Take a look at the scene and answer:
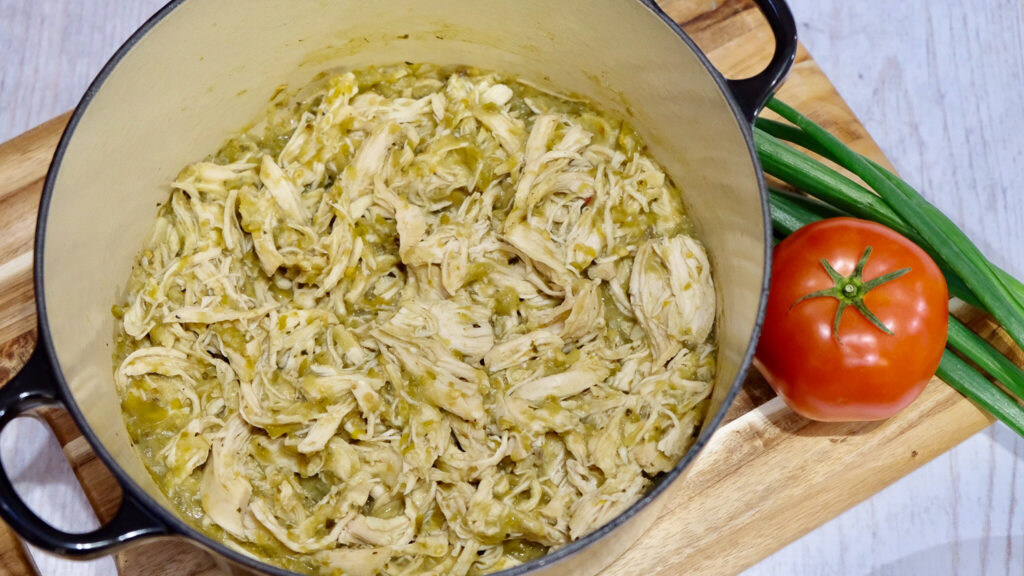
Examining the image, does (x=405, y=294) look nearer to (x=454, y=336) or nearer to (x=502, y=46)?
(x=454, y=336)

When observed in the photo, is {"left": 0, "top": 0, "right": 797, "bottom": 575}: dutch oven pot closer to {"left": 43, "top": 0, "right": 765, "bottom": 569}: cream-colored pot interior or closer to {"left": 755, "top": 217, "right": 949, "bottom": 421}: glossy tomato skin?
{"left": 43, "top": 0, "right": 765, "bottom": 569}: cream-colored pot interior

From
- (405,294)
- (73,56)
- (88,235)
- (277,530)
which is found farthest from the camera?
(73,56)

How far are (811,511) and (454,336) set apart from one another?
0.72 meters

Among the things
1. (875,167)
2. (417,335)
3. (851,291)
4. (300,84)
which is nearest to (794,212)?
(875,167)

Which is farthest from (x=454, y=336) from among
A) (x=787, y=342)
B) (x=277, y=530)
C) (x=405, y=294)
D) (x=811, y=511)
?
(x=811, y=511)

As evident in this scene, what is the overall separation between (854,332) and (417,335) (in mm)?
757

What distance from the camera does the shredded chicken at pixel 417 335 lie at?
5.16 feet

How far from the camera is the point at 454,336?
1674 millimetres

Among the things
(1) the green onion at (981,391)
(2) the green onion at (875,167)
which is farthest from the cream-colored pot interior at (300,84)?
(1) the green onion at (981,391)

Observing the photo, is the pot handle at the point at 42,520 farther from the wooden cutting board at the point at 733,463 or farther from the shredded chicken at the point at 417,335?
the wooden cutting board at the point at 733,463

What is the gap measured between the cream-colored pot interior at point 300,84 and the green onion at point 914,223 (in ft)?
0.76

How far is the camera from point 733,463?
5.73 ft

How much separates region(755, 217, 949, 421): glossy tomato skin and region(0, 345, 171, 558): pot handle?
1065 millimetres

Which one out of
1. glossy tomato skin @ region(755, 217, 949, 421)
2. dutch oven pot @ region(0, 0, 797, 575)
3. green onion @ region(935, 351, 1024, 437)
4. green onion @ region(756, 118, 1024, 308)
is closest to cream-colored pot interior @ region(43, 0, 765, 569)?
dutch oven pot @ region(0, 0, 797, 575)
